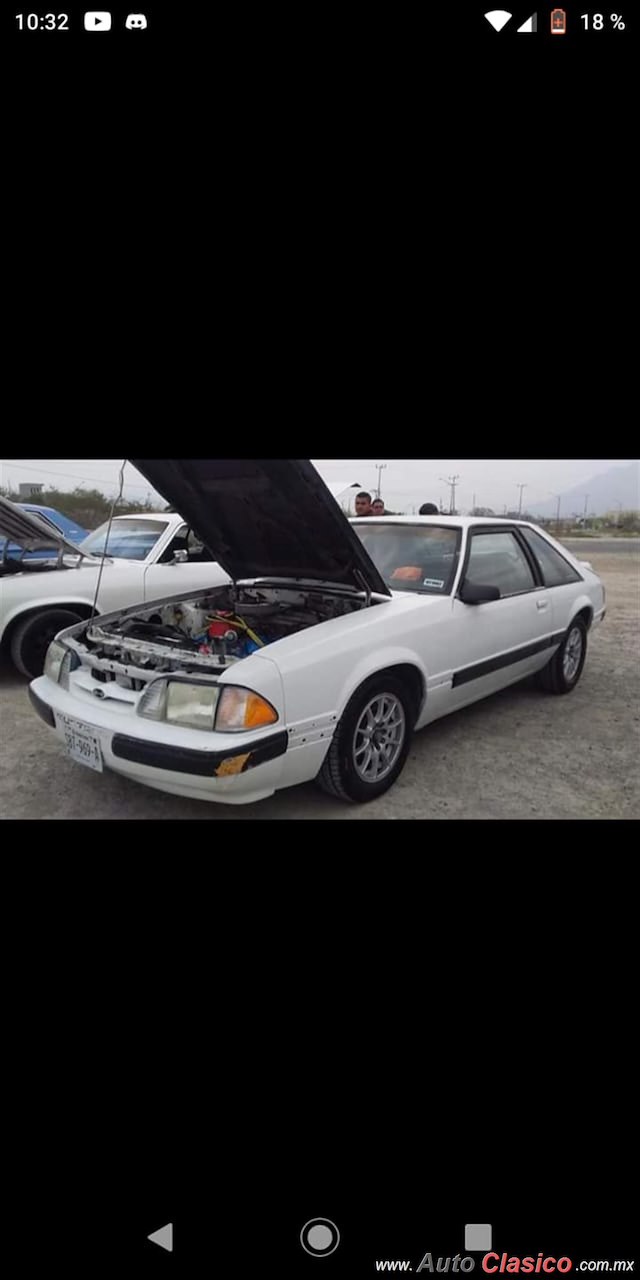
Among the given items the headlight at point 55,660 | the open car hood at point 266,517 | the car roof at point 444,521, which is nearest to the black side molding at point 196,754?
the headlight at point 55,660

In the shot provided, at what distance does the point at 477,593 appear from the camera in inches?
133

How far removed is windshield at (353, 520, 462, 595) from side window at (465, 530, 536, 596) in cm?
13

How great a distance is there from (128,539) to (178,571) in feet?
2.19

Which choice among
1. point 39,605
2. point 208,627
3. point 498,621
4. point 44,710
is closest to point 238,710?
point 208,627

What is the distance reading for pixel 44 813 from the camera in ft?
9.50

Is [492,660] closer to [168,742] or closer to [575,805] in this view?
[575,805]

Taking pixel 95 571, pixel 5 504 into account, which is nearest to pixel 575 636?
pixel 95 571

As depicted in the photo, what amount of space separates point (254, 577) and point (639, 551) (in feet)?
51.1

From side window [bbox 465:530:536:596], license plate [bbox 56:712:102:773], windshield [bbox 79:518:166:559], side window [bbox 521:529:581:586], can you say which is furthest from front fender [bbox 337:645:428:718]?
windshield [bbox 79:518:166:559]

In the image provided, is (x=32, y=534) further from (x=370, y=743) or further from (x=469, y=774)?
(x=469, y=774)

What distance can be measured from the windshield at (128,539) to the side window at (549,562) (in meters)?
3.00

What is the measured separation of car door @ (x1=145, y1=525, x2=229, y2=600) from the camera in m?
5.16

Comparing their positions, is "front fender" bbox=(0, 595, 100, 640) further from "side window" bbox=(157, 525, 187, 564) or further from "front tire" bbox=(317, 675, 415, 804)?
"front tire" bbox=(317, 675, 415, 804)

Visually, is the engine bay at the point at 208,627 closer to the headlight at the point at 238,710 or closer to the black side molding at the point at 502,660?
the headlight at the point at 238,710
